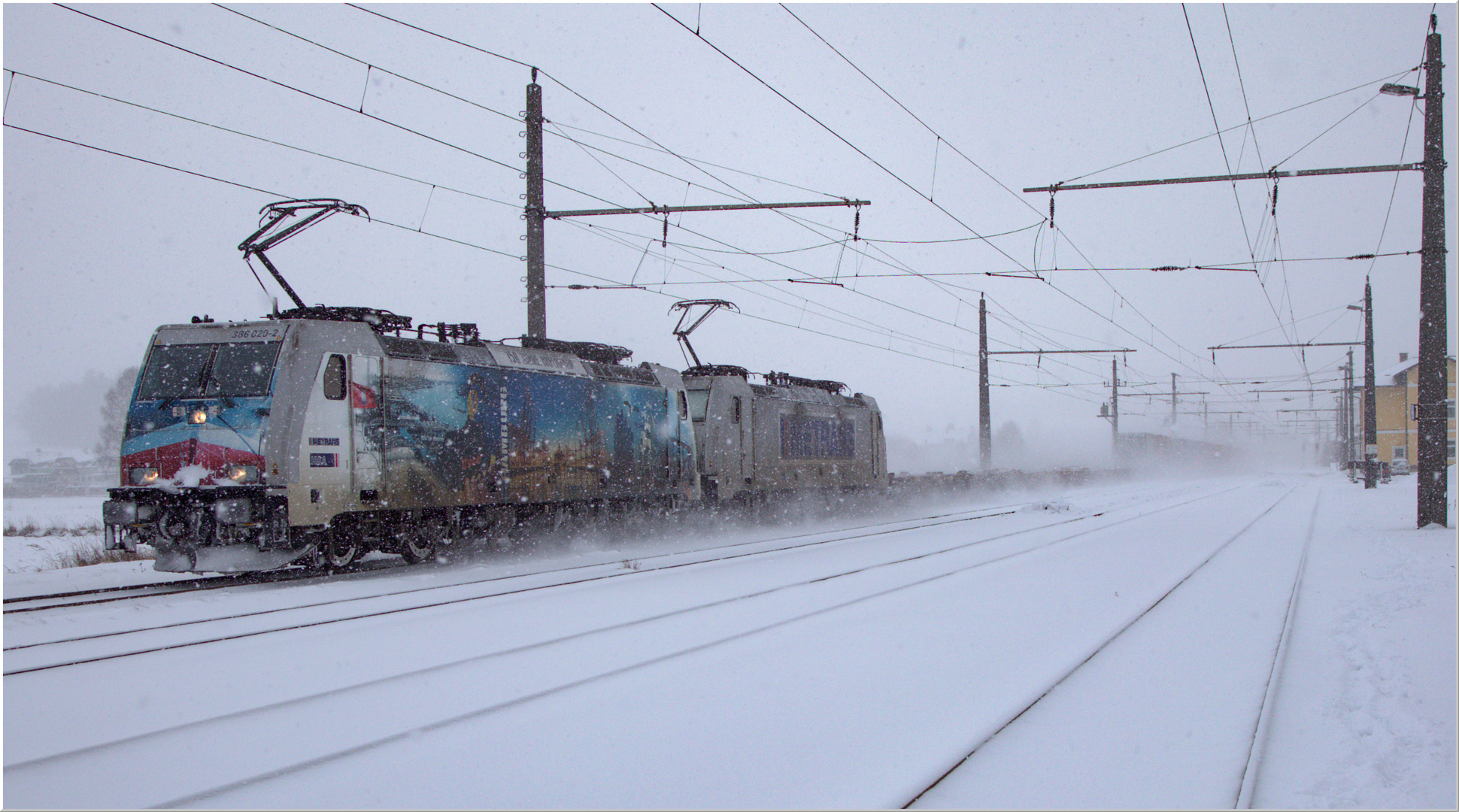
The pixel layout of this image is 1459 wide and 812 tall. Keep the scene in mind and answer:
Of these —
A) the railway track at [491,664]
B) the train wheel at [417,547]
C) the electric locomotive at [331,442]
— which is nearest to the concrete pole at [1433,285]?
the railway track at [491,664]

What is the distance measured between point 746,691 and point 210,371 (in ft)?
28.1

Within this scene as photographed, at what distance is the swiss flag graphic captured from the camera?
11.5m

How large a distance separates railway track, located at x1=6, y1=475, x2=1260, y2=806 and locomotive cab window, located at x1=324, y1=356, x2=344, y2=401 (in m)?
3.42

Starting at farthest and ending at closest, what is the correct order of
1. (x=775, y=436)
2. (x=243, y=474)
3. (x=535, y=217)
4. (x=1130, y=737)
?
(x=775, y=436)
(x=535, y=217)
(x=243, y=474)
(x=1130, y=737)

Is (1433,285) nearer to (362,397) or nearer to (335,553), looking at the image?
(362,397)

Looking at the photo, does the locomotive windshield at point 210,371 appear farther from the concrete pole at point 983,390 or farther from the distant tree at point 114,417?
the distant tree at point 114,417

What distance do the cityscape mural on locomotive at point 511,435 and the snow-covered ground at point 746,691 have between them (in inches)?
66.1

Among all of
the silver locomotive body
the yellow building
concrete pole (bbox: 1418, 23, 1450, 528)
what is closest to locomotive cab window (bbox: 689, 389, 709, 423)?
the silver locomotive body

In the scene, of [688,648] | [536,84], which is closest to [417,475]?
[688,648]

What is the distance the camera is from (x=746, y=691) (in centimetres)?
584

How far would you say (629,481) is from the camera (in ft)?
54.0

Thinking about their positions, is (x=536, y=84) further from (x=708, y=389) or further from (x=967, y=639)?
(x=967, y=639)

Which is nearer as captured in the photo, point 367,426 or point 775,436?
point 367,426

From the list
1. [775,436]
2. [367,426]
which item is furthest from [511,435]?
[775,436]
